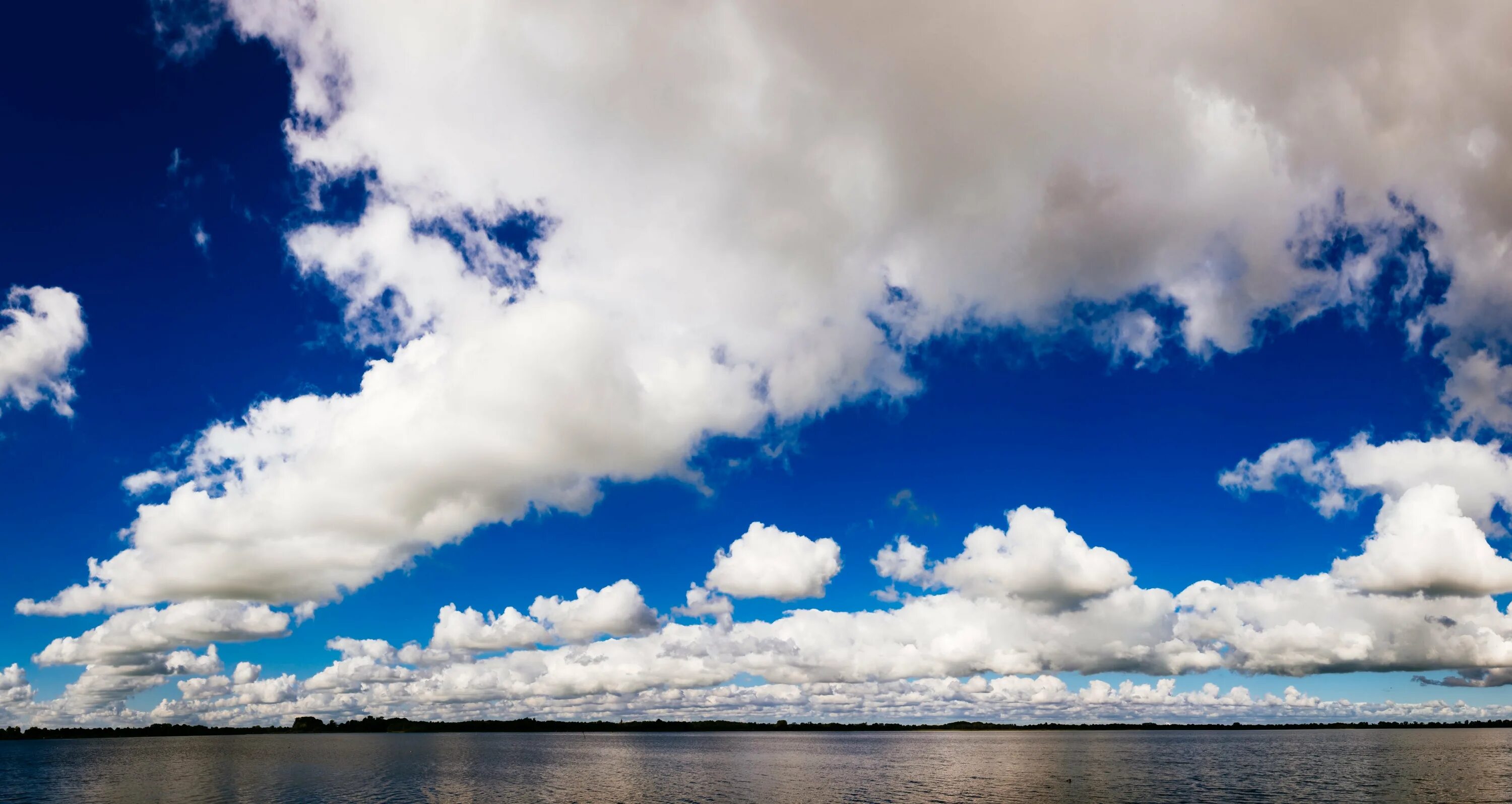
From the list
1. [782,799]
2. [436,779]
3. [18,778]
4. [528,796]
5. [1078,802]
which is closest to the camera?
[1078,802]

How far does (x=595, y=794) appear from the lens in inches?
5404

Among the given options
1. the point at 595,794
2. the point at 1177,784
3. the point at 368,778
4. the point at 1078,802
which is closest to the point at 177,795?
the point at 368,778

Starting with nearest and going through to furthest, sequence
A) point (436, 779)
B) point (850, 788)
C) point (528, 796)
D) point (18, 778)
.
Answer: point (528, 796)
point (850, 788)
point (436, 779)
point (18, 778)

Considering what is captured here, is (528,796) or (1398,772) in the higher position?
(528,796)

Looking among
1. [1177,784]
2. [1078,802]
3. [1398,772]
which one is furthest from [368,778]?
[1398,772]

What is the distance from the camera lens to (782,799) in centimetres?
12681

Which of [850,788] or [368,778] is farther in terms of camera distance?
[368,778]

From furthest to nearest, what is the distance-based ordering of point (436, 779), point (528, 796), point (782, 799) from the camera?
1. point (436, 779)
2. point (528, 796)
3. point (782, 799)

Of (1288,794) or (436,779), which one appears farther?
(436,779)

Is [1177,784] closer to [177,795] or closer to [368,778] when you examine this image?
[368,778]

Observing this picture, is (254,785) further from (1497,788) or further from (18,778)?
(1497,788)

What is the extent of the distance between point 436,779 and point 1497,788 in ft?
671

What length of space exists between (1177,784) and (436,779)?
504 ft

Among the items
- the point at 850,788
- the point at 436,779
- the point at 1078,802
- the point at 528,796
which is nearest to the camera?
the point at 1078,802
